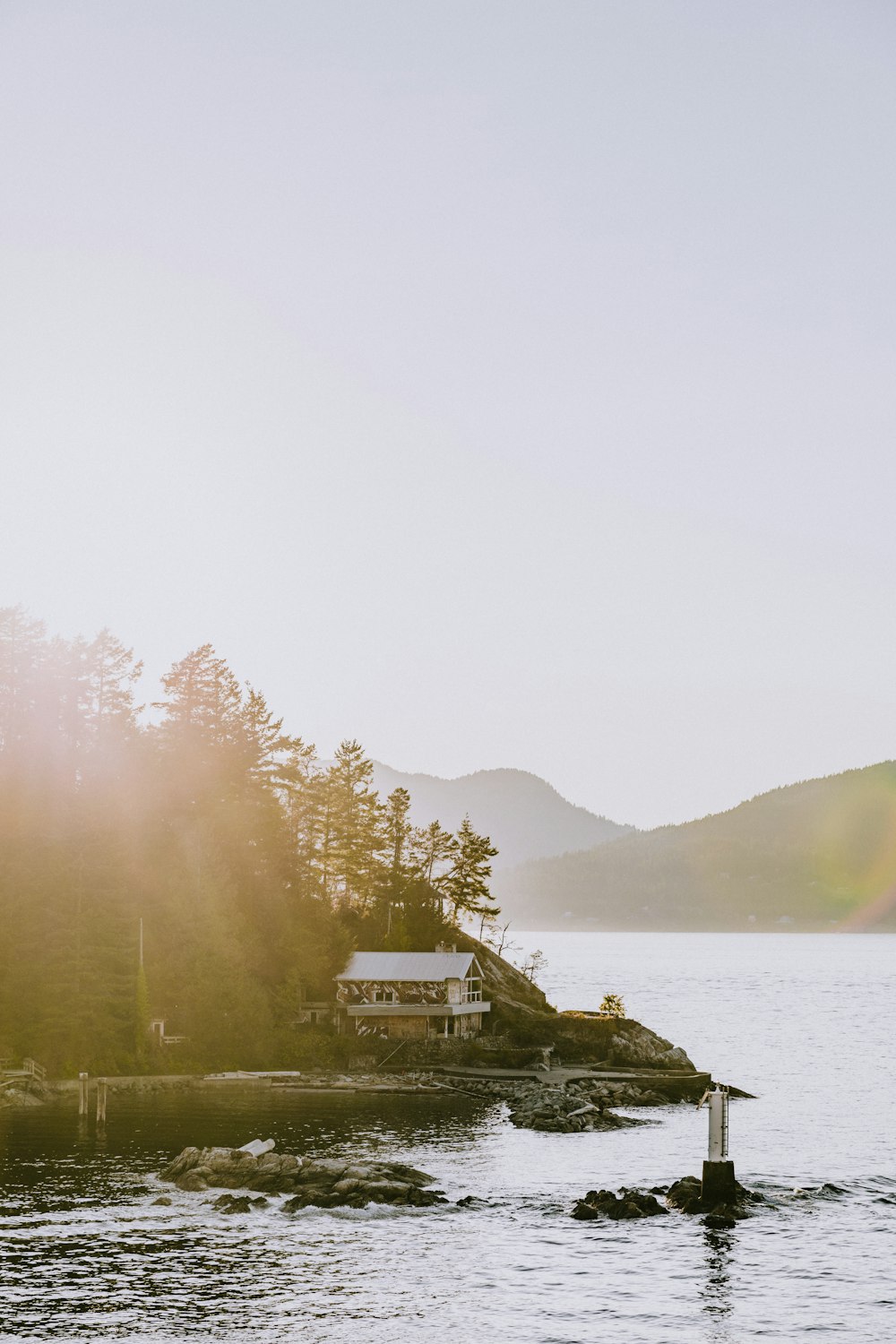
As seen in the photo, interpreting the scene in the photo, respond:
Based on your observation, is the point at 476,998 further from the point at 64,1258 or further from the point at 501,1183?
the point at 64,1258

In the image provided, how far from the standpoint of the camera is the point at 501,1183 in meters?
49.9

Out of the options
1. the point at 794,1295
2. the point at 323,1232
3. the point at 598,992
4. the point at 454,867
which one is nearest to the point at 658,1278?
the point at 794,1295

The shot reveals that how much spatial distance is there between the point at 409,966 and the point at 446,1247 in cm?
5353

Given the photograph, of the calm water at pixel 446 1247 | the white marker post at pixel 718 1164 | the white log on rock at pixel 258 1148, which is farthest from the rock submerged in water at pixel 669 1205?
the white log on rock at pixel 258 1148

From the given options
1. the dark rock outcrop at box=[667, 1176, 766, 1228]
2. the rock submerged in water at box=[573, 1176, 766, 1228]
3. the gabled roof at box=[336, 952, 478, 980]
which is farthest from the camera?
the gabled roof at box=[336, 952, 478, 980]

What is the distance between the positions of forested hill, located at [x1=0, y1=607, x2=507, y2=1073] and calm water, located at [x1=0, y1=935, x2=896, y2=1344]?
1365cm

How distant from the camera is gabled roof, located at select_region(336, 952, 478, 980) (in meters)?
91.9

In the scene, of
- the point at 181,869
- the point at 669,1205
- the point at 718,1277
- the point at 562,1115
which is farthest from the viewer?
the point at 181,869

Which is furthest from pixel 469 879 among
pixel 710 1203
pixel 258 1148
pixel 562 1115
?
pixel 710 1203

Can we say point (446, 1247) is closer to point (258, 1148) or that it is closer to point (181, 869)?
point (258, 1148)

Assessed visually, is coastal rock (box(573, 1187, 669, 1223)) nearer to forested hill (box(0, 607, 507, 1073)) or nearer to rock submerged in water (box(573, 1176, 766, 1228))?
rock submerged in water (box(573, 1176, 766, 1228))

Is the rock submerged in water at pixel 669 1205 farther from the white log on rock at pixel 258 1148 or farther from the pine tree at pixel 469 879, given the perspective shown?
the pine tree at pixel 469 879

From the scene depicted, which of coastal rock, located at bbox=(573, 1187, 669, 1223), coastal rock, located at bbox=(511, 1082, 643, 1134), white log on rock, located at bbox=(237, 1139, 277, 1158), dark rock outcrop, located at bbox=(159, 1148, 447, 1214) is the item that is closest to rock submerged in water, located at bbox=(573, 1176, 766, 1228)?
coastal rock, located at bbox=(573, 1187, 669, 1223)

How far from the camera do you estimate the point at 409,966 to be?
93062mm
